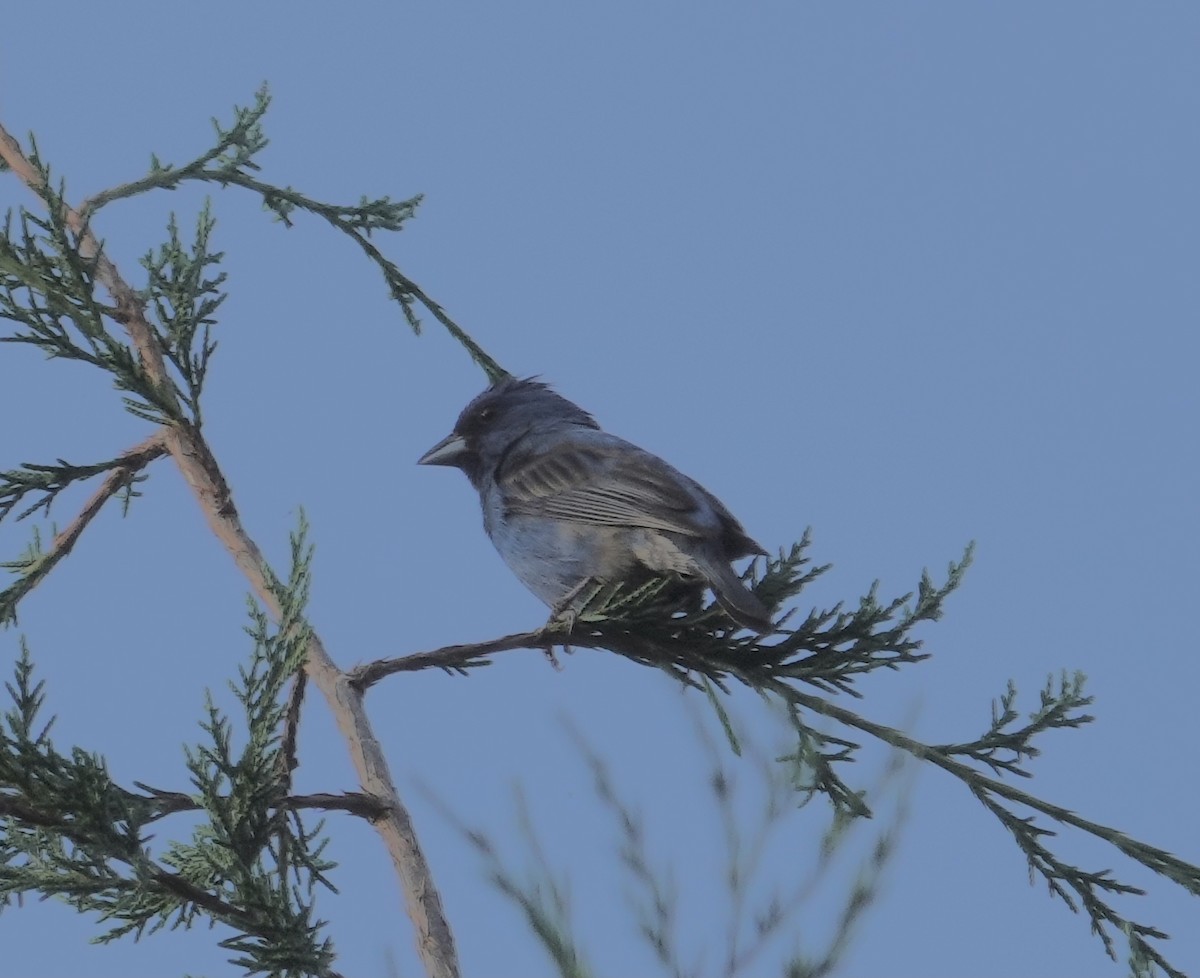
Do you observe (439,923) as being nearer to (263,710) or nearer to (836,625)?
(263,710)

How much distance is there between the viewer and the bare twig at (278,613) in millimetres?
3842

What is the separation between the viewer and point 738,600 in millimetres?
4652

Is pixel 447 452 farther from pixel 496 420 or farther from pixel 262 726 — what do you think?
pixel 262 726

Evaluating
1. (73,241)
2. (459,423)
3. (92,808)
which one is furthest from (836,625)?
(459,423)

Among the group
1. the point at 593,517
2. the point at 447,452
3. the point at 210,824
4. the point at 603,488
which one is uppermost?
the point at 447,452

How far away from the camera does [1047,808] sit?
4.22m

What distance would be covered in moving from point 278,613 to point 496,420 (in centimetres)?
295

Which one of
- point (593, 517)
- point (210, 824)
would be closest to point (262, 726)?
point (210, 824)

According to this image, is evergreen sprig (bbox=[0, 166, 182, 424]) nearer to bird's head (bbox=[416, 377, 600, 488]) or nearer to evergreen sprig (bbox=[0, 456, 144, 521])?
Result: evergreen sprig (bbox=[0, 456, 144, 521])

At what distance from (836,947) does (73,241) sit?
274 centimetres

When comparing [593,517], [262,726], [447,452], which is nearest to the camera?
[262,726]

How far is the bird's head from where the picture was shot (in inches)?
272

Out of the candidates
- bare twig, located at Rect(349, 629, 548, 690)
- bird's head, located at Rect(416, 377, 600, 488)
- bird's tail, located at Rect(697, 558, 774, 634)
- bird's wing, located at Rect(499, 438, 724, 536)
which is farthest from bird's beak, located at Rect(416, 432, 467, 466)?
bare twig, located at Rect(349, 629, 548, 690)

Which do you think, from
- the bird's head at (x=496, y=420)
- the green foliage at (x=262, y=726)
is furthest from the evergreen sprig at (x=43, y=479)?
the bird's head at (x=496, y=420)
